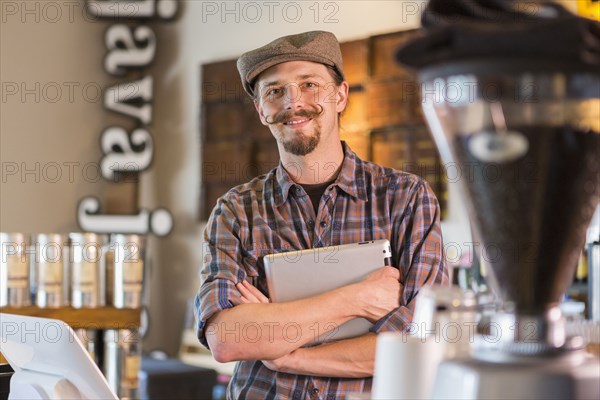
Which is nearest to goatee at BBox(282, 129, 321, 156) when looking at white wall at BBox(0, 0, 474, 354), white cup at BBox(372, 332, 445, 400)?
white cup at BBox(372, 332, 445, 400)

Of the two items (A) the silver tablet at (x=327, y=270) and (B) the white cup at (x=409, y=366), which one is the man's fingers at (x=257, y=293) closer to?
(A) the silver tablet at (x=327, y=270)

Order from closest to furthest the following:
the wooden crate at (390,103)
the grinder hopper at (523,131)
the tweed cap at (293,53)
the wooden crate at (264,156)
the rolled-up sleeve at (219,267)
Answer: the grinder hopper at (523,131), the rolled-up sleeve at (219,267), the tweed cap at (293,53), the wooden crate at (390,103), the wooden crate at (264,156)

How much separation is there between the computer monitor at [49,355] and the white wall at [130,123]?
4559mm

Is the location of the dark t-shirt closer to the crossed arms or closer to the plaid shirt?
the plaid shirt

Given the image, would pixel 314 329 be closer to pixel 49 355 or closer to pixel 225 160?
pixel 49 355

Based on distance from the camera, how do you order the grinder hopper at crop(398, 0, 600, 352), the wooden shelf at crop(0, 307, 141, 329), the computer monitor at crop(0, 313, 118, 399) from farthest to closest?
the wooden shelf at crop(0, 307, 141, 329), the computer monitor at crop(0, 313, 118, 399), the grinder hopper at crop(398, 0, 600, 352)

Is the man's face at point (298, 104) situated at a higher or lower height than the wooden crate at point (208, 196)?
higher

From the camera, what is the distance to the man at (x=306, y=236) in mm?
2064

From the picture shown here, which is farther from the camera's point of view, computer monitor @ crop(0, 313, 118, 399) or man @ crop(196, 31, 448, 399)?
man @ crop(196, 31, 448, 399)

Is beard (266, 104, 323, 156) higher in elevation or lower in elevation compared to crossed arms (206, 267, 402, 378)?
higher

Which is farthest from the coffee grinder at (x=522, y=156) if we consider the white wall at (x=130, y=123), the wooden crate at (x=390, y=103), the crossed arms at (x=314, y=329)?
the white wall at (x=130, y=123)

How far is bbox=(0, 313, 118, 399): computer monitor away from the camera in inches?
58.3

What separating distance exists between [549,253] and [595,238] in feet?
9.41

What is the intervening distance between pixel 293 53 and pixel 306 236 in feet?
1.52
